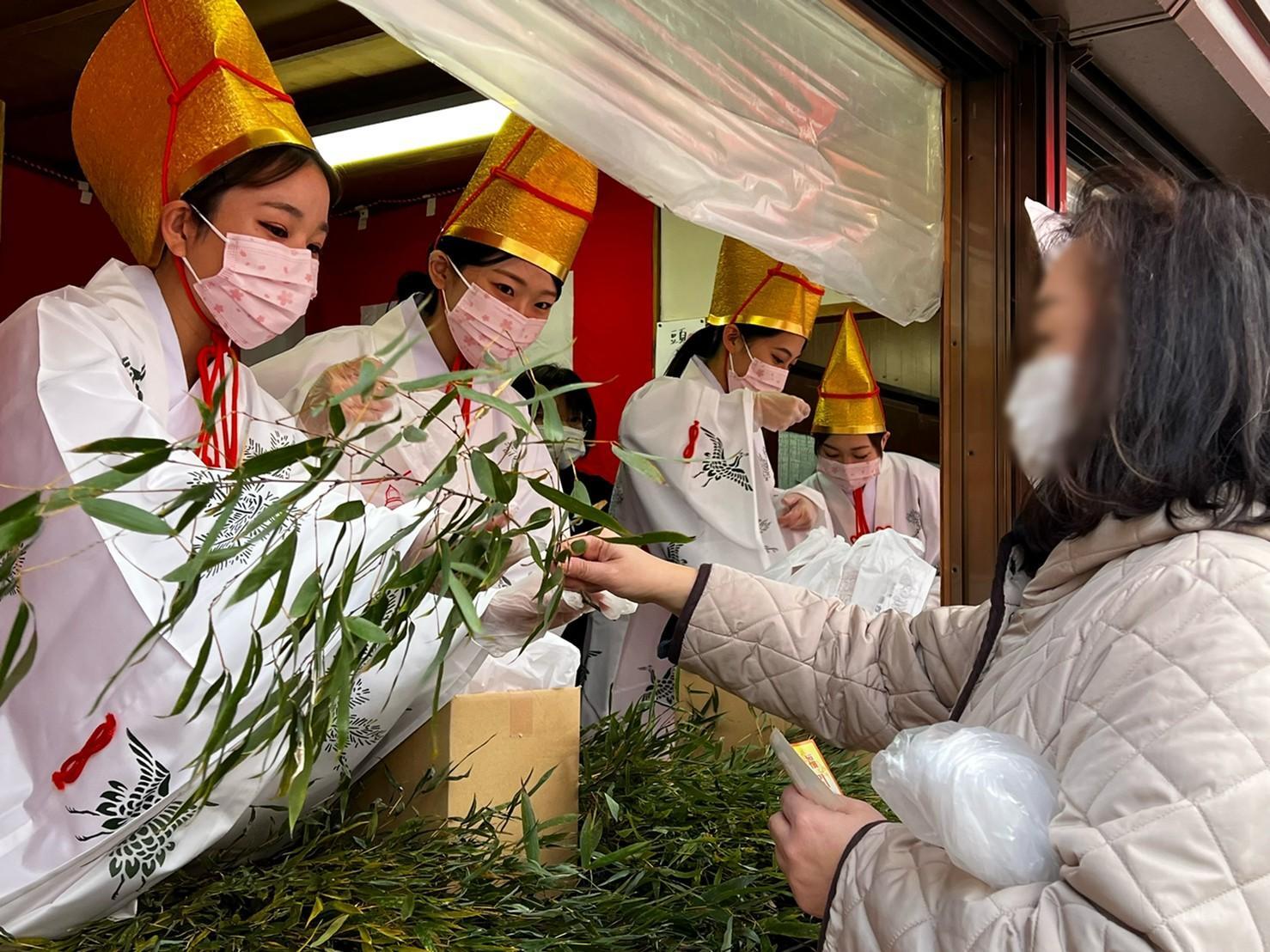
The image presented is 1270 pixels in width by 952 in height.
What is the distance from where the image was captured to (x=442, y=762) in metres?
1.23

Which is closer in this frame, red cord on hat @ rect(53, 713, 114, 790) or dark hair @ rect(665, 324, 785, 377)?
red cord on hat @ rect(53, 713, 114, 790)

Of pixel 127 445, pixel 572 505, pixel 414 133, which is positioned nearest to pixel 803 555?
pixel 572 505

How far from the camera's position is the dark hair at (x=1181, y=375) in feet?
2.79

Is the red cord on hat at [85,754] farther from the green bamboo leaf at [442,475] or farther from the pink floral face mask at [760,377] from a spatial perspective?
the pink floral face mask at [760,377]

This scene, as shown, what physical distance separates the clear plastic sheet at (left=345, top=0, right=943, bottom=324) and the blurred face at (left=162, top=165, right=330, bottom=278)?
26 centimetres

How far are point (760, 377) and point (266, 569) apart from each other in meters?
2.15

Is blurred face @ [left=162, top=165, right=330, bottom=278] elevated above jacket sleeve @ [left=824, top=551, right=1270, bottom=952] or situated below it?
above

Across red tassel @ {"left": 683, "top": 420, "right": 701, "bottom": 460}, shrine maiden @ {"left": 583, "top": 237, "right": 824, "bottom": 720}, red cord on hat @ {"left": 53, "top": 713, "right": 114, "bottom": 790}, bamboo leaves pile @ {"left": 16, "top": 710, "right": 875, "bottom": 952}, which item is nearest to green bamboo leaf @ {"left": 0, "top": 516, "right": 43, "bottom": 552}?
bamboo leaves pile @ {"left": 16, "top": 710, "right": 875, "bottom": 952}

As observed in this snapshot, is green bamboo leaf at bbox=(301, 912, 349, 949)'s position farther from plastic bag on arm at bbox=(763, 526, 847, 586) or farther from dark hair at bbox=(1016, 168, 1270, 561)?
plastic bag on arm at bbox=(763, 526, 847, 586)

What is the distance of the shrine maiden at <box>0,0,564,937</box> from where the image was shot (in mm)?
1079

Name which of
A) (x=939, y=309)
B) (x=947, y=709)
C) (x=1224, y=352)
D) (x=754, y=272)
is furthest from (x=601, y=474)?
(x=1224, y=352)

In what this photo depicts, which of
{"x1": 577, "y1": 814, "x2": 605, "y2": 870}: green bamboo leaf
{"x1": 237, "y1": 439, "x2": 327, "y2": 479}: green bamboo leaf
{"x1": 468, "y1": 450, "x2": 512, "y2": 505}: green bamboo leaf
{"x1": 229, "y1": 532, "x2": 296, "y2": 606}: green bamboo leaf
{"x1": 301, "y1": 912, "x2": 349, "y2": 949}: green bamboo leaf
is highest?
{"x1": 237, "y1": 439, "x2": 327, "y2": 479}: green bamboo leaf

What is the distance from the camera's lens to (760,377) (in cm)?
279

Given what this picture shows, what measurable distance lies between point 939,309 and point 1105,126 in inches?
33.6
